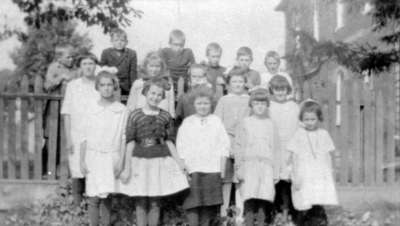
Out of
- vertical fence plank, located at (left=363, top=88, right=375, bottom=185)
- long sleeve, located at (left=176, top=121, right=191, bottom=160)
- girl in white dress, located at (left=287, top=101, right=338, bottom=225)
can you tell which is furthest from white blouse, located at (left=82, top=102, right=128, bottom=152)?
vertical fence plank, located at (left=363, top=88, right=375, bottom=185)

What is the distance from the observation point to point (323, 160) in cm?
569

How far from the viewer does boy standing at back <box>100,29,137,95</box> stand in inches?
283

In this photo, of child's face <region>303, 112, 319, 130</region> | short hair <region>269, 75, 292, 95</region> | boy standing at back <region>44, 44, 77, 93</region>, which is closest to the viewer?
child's face <region>303, 112, 319, 130</region>

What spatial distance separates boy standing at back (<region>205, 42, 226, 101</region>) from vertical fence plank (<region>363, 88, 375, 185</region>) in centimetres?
184

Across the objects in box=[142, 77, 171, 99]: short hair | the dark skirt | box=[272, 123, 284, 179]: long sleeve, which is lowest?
the dark skirt

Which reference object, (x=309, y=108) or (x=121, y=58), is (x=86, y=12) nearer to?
(x=121, y=58)

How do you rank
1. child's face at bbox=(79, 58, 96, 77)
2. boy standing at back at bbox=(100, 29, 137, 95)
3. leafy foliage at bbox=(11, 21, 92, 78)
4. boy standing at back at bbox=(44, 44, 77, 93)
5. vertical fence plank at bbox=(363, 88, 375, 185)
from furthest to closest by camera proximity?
leafy foliage at bbox=(11, 21, 92, 78), boy standing at back at bbox=(100, 29, 137, 95), boy standing at back at bbox=(44, 44, 77, 93), vertical fence plank at bbox=(363, 88, 375, 185), child's face at bbox=(79, 58, 96, 77)

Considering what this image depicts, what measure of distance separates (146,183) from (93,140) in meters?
0.71

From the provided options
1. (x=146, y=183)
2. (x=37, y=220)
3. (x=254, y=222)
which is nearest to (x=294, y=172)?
(x=254, y=222)

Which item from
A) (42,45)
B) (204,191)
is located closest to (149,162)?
(204,191)

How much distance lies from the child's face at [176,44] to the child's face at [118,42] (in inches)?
24.6

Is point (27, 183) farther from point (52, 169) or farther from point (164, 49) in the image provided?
point (164, 49)

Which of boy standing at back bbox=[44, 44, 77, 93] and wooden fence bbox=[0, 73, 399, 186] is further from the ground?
boy standing at back bbox=[44, 44, 77, 93]

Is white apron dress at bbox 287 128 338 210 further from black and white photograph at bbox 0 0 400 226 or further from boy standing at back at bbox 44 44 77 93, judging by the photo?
boy standing at back at bbox 44 44 77 93
